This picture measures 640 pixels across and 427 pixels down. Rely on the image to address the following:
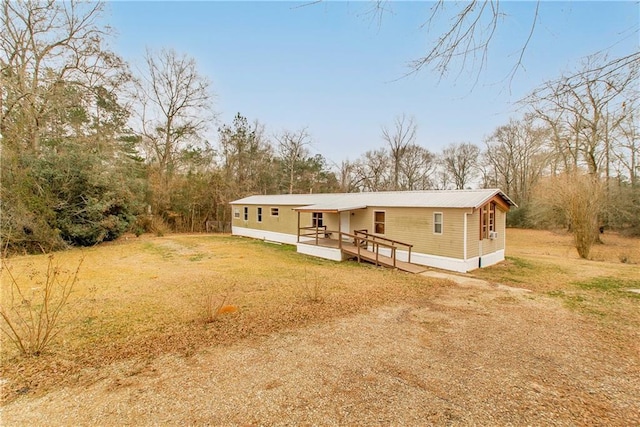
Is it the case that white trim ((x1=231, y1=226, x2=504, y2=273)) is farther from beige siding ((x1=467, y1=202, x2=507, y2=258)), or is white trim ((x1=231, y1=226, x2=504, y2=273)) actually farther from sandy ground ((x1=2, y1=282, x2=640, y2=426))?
sandy ground ((x1=2, y1=282, x2=640, y2=426))

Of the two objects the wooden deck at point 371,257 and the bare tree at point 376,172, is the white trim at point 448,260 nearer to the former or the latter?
the wooden deck at point 371,257

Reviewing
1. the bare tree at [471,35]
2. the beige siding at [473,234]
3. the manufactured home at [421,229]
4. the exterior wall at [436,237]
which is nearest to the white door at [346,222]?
the manufactured home at [421,229]

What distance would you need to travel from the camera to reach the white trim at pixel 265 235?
1650 cm

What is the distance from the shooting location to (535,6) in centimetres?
220

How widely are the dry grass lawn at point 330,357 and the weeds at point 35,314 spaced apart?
0.60ft

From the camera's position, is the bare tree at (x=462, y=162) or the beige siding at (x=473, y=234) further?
the bare tree at (x=462, y=162)

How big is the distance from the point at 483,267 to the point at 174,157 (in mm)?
22680

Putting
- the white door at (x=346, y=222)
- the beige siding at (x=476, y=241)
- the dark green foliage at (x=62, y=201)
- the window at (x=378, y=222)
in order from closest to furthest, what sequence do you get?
1. the beige siding at (x=476, y=241)
2. the dark green foliage at (x=62, y=201)
3. the window at (x=378, y=222)
4. the white door at (x=346, y=222)

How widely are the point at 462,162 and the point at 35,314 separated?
126ft

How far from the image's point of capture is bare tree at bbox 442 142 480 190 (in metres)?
34.7

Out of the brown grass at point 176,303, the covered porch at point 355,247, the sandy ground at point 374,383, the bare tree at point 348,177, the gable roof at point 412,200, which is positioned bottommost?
the sandy ground at point 374,383

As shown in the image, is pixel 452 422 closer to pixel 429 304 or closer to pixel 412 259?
pixel 429 304

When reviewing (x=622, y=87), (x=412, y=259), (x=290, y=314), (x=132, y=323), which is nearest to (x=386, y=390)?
(x=290, y=314)

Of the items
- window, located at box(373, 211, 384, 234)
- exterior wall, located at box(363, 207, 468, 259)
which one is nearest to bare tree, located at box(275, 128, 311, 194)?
window, located at box(373, 211, 384, 234)
